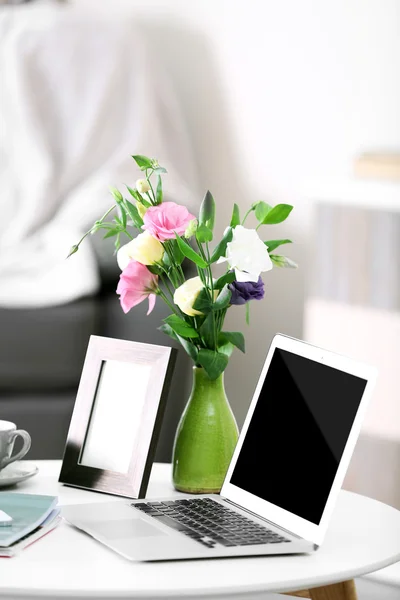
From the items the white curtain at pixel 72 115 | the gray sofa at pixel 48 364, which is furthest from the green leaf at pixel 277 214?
the white curtain at pixel 72 115

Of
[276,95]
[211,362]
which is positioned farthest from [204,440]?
[276,95]

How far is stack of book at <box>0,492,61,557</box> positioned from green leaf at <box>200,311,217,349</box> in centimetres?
26

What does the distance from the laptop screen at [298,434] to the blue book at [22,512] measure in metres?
0.22

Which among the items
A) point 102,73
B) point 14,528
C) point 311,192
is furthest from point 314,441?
point 102,73

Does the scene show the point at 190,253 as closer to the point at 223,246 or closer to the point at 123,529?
the point at 223,246

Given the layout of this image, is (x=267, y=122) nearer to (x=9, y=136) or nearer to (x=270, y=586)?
(x=9, y=136)

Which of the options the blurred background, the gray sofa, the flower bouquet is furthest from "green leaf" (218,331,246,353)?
the gray sofa

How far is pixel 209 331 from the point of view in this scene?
1.15m

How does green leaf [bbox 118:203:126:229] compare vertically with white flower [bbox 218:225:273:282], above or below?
above

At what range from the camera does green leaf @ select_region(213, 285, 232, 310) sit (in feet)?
3.66

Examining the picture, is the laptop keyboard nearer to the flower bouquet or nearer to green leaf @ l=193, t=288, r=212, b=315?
the flower bouquet

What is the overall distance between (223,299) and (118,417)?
7.4 inches

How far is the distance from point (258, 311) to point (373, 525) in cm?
138

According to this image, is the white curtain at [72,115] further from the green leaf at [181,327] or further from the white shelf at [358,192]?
the green leaf at [181,327]
